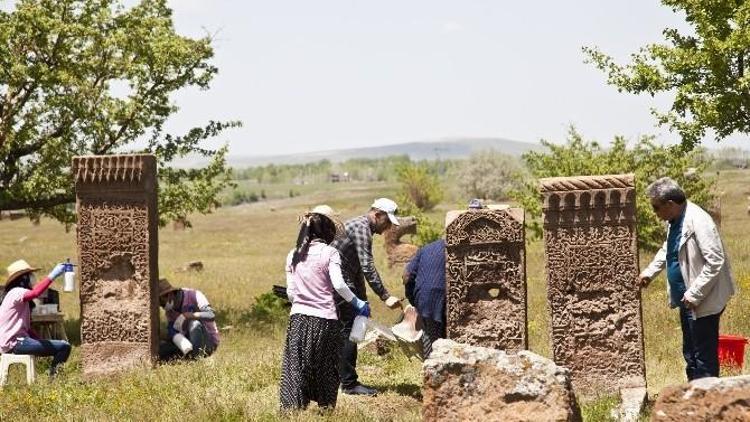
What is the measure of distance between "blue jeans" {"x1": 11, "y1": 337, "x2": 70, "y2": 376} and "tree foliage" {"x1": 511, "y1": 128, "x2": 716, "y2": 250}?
15019 mm

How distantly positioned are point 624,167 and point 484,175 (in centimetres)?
7555

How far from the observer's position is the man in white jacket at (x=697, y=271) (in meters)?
9.67

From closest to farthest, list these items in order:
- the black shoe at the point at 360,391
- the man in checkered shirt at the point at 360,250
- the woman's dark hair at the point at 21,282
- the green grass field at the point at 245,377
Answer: the green grass field at the point at 245,377 < the man in checkered shirt at the point at 360,250 < the black shoe at the point at 360,391 < the woman's dark hair at the point at 21,282

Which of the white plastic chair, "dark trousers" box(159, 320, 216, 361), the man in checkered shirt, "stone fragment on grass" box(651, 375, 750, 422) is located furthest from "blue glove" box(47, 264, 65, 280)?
"stone fragment on grass" box(651, 375, 750, 422)

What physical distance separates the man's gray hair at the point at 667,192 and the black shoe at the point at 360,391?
374 cm

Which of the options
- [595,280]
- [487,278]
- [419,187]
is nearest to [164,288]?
[487,278]

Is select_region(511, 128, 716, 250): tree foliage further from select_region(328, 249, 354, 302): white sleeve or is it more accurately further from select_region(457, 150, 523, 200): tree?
select_region(457, 150, 523, 200): tree

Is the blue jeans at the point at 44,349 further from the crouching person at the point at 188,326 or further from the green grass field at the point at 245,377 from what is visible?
the crouching person at the point at 188,326

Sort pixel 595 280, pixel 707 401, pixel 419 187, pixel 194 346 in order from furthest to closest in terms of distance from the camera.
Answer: pixel 419 187, pixel 194 346, pixel 595 280, pixel 707 401

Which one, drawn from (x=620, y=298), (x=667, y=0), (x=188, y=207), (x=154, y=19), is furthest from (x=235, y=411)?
(x=667, y=0)

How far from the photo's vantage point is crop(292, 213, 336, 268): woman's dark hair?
10.3 metres

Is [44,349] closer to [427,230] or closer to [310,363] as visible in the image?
[310,363]

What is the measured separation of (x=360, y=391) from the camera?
39.2 feet

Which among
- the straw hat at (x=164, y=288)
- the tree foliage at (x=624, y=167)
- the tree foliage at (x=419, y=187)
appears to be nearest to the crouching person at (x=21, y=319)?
the straw hat at (x=164, y=288)
